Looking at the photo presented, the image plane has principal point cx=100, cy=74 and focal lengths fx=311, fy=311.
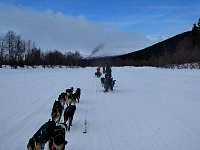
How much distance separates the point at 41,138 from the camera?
21.2ft

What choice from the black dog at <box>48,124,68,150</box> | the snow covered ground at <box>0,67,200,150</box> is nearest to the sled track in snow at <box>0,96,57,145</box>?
the snow covered ground at <box>0,67,200,150</box>

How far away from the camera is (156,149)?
23.4ft

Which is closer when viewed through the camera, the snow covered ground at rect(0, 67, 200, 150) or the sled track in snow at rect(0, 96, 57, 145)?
the snow covered ground at rect(0, 67, 200, 150)

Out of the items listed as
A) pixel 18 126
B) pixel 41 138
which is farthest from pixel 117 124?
pixel 41 138

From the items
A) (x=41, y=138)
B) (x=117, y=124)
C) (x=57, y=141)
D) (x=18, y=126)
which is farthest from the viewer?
(x=117, y=124)

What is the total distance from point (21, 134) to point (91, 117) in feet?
10.1

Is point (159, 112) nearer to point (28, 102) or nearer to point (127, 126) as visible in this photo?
point (127, 126)

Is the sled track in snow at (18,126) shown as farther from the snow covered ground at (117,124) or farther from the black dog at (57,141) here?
the black dog at (57,141)

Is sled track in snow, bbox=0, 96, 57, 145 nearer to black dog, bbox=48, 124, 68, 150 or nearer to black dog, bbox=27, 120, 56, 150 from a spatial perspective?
black dog, bbox=27, 120, 56, 150

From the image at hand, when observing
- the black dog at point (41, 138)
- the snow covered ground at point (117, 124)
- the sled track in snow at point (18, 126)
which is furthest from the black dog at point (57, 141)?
the sled track in snow at point (18, 126)

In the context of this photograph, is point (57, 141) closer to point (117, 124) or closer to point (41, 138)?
point (41, 138)

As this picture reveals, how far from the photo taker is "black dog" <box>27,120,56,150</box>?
614 cm

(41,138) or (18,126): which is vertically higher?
(41,138)

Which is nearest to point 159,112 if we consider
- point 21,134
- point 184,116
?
point 184,116
